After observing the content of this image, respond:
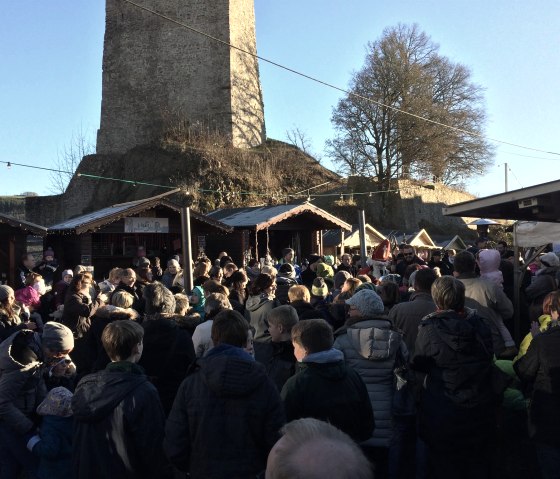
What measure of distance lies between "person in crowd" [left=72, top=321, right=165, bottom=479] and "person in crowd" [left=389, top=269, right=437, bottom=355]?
7.87ft

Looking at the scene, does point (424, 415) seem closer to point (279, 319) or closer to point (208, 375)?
point (279, 319)

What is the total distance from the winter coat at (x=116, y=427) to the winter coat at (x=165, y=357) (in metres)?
1.14

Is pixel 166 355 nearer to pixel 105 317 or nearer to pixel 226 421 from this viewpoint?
pixel 105 317

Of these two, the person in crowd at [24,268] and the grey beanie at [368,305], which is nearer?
the grey beanie at [368,305]

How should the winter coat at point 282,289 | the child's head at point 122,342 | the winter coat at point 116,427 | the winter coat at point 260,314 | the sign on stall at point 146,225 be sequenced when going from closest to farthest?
1. the winter coat at point 116,427
2. the child's head at point 122,342
3. the winter coat at point 260,314
4. the winter coat at point 282,289
5. the sign on stall at point 146,225


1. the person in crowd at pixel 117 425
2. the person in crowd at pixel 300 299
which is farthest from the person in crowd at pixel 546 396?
the person in crowd at pixel 117 425

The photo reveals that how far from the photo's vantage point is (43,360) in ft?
13.4

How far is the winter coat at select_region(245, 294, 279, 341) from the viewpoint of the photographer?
214 inches

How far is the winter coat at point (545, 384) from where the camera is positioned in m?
3.60

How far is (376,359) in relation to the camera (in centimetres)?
392

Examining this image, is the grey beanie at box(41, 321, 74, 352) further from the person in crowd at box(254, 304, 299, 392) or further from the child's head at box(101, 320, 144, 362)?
the person in crowd at box(254, 304, 299, 392)

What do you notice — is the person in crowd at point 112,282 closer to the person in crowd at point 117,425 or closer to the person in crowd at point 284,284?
the person in crowd at point 284,284

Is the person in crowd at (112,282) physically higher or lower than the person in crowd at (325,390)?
higher

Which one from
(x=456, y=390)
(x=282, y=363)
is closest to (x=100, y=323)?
(x=282, y=363)
